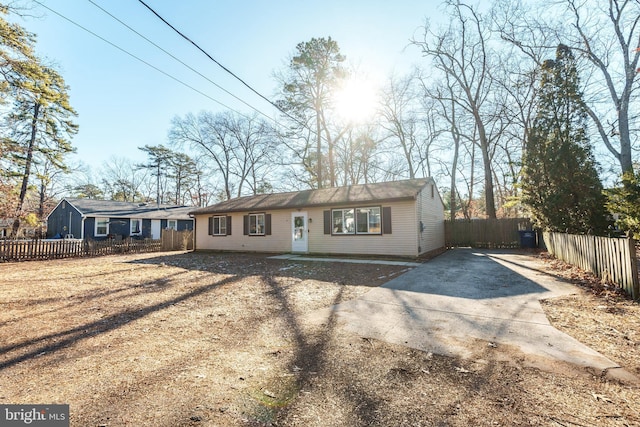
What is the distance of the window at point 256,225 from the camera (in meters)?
14.8

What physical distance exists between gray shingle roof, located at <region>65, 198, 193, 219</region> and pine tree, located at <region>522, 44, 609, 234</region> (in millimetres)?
21895

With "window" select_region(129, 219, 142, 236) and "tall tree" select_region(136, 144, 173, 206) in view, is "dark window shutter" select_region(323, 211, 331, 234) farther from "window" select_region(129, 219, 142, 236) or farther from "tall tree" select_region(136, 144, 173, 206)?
"tall tree" select_region(136, 144, 173, 206)

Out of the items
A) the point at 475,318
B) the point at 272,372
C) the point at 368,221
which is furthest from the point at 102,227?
the point at 475,318

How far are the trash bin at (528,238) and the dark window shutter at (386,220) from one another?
27.0 ft

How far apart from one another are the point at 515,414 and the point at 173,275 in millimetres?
9048

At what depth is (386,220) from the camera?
11.5m

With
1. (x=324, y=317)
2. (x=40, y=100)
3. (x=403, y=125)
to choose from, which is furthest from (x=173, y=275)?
(x=403, y=125)

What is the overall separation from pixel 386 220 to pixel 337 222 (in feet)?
7.64

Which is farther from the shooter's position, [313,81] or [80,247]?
[313,81]

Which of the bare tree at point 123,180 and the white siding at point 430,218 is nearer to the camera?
the white siding at point 430,218

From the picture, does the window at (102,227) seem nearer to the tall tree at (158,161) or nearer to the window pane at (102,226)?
the window pane at (102,226)

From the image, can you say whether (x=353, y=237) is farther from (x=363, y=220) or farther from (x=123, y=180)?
(x=123, y=180)

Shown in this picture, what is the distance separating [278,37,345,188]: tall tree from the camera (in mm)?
18781

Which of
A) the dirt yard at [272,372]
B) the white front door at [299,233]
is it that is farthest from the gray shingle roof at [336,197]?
the dirt yard at [272,372]
